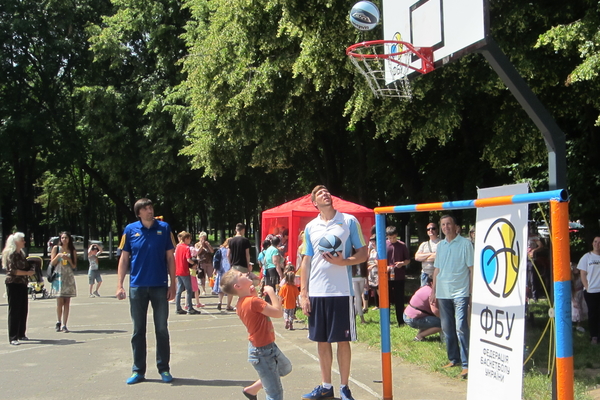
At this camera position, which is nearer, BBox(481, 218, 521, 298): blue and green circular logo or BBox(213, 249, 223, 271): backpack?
BBox(481, 218, 521, 298): blue and green circular logo

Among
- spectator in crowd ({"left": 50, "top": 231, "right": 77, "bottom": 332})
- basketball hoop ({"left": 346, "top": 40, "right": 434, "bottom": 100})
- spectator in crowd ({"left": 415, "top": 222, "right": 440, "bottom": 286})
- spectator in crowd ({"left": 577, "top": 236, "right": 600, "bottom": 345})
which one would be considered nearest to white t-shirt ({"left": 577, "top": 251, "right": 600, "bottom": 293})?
spectator in crowd ({"left": 577, "top": 236, "right": 600, "bottom": 345})

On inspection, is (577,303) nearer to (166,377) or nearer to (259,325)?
(166,377)

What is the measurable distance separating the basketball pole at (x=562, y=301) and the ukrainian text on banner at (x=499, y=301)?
45 cm

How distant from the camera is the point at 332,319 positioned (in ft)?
19.1

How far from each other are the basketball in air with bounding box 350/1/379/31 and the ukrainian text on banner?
3.16 meters

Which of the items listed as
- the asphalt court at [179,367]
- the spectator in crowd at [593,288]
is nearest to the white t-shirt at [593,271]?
the spectator in crowd at [593,288]

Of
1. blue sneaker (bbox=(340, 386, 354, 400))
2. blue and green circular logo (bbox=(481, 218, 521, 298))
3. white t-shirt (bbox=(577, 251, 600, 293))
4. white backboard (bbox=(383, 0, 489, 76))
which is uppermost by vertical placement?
white backboard (bbox=(383, 0, 489, 76))

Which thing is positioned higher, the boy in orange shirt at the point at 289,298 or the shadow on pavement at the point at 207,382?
the boy in orange shirt at the point at 289,298

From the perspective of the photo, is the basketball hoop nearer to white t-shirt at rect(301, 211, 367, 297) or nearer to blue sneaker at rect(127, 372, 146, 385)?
white t-shirt at rect(301, 211, 367, 297)

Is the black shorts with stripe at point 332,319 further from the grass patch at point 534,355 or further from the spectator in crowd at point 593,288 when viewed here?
the spectator in crowd at point 593,288

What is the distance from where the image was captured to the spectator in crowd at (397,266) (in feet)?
34.8

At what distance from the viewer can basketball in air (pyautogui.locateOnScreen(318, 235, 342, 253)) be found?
581 cm

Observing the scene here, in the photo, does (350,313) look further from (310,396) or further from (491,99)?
(491,99)

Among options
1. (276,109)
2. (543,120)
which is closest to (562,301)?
(543,120)
